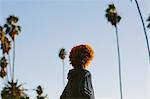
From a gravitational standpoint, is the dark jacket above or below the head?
below

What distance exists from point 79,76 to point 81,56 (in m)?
0.27

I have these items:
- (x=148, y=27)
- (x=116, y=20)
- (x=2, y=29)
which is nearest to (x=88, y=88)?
(x=148, y=27)

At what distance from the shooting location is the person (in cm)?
599

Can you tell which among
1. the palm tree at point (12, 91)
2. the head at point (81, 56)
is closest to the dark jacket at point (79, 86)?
the head at point (81, 56)

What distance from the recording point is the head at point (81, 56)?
6223 mm

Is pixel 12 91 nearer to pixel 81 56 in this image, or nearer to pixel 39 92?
pixel 39 92

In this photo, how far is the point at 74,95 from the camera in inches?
237

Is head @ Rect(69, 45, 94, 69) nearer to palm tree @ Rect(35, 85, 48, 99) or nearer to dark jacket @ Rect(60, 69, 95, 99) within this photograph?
dark jacket @ Rect(60, 69, 95, 99)

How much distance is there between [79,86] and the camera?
19.8ft

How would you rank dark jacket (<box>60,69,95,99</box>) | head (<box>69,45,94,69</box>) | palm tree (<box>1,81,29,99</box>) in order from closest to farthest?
1. dark jacket (<box>60,69,95,99</box>)
2. head (<box>69,45,94,69</box>)
3. palm tree (<box>1,81,29,99</box>)

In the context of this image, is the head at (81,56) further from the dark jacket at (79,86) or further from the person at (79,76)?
the dark jacket at (79,86)

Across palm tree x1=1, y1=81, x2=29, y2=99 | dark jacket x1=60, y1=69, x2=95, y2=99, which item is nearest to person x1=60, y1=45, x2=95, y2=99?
dark jacket x1=60, y1=69, x2=95, y2=99

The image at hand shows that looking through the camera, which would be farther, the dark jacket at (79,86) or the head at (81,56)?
the head at (81,56)

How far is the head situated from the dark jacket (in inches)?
4.1
